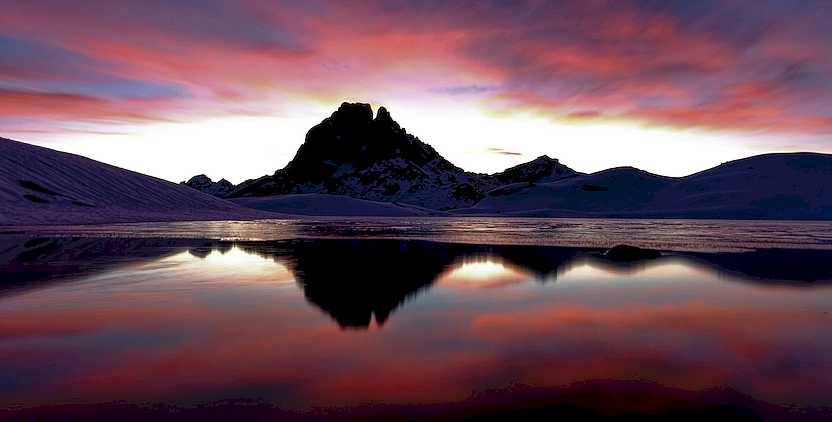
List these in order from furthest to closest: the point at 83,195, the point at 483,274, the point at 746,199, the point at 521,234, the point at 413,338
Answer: the point at 746,199
the point at 83,195
the point at 521,234
the point at 483,274
the point at 413,338

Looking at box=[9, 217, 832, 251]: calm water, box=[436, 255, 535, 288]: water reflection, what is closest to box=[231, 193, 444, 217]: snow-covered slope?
box=[9, 217, 832, 251]: calm water

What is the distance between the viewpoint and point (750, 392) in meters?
7.50

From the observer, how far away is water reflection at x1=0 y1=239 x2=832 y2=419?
7.38 metres

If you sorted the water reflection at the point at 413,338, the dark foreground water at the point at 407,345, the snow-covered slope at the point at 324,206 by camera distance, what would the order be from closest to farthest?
the dark foreground water at the point at 407,345 < the water reflection at the point at 413,338 < the snow-covered slope at the point at 324,206

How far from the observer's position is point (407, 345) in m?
9.88

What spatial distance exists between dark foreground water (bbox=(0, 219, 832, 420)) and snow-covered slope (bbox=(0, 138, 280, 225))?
211 feet

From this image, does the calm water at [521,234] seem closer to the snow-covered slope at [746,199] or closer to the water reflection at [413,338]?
the water reflection at [413,338]

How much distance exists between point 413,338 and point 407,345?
1.78 feet

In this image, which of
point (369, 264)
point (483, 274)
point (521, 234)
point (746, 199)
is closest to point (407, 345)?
point (483, 274)

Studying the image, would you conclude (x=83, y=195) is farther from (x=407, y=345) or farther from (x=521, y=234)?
(x=407, y=345)

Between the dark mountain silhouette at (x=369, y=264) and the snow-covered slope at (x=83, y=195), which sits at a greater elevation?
the snow-covered slope at (x=83, y=195)

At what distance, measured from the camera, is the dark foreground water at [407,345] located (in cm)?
696

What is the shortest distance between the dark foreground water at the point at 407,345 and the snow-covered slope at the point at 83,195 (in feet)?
211

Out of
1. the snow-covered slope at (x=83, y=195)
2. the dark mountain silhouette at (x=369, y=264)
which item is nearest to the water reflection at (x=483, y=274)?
the dark mountain silhouette at (x=369, y=264)
